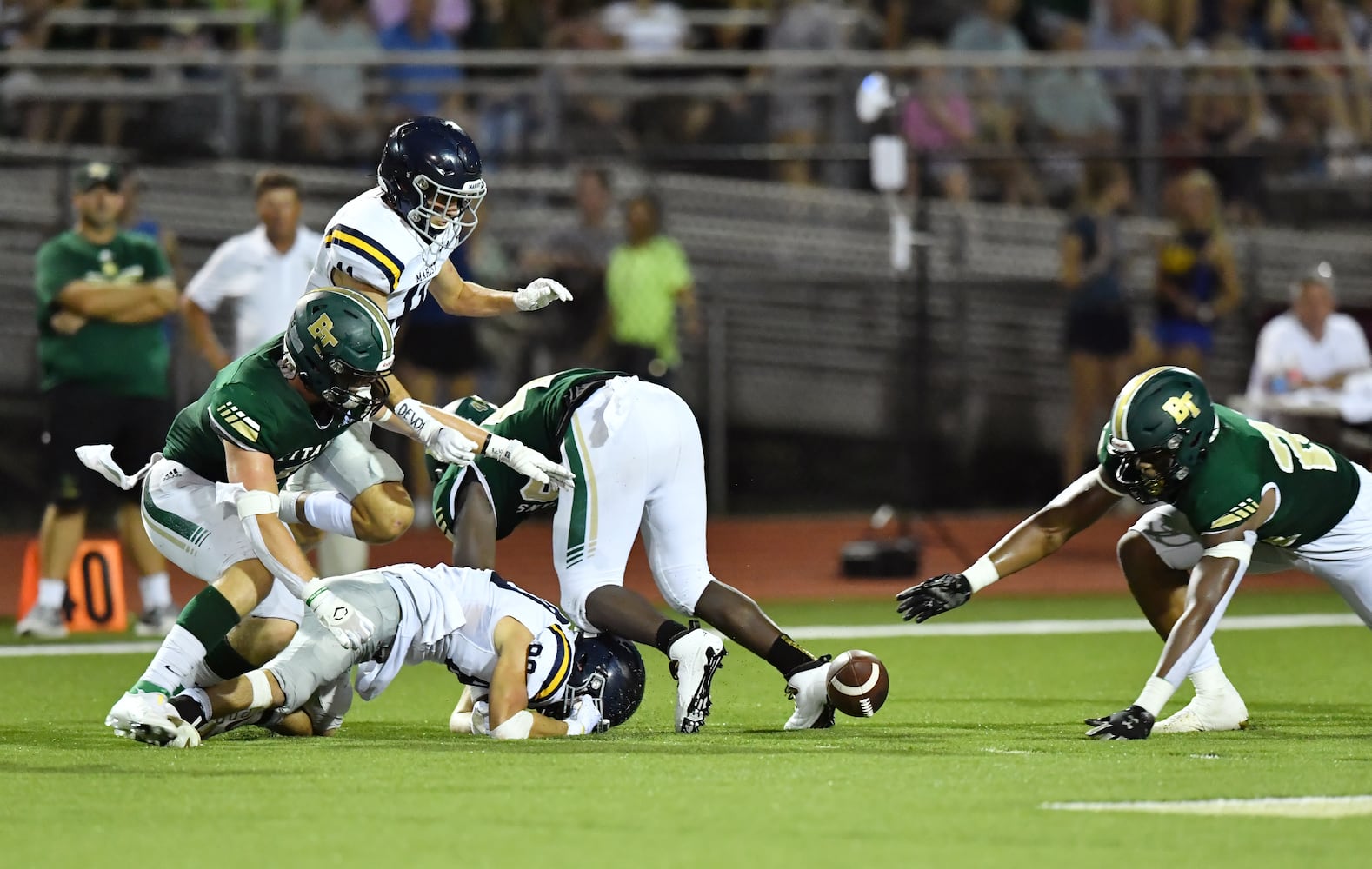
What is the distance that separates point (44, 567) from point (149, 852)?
568 cm

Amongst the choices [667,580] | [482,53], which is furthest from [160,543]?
[482,53]

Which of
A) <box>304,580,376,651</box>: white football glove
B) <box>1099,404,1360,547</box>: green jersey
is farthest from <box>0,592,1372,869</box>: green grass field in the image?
<box>1099,404,1360,547</box>: green jersey

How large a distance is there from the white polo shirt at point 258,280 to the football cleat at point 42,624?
5.23 feet

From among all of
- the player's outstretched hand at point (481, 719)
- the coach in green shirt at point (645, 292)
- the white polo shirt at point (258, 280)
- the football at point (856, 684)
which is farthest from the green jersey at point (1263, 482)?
the coach in green shirt at point (645, 292)

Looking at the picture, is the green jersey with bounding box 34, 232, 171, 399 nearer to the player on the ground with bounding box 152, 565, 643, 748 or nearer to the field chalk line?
the field chalk line

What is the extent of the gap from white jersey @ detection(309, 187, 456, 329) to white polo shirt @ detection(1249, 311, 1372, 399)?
6.16 meters

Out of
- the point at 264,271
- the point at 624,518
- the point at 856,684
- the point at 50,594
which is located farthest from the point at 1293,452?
the point at 50,594

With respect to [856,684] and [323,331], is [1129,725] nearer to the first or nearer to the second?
[856,684]

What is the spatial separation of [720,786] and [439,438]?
5.30 ft

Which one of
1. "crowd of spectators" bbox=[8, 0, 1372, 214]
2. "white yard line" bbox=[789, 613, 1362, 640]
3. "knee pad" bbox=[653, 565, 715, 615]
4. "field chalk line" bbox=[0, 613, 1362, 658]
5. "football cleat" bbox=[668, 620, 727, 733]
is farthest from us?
"crowd of spectators" bbox=[8, 0, 1372, 214]

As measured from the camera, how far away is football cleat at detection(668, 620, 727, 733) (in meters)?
6.20

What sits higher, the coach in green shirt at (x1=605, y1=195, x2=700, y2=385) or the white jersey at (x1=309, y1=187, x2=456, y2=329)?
the white jersey at (x1=309, y1=187, x2=456, y2=329)

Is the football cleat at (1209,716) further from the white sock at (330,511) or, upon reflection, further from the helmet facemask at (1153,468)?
the white sock at (330,511)

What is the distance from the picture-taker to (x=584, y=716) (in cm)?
630
